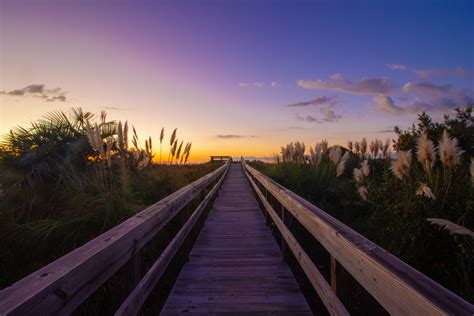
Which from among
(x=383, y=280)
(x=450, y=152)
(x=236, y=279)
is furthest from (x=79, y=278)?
(x=450, y=152)

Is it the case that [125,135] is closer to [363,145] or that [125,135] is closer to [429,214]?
[429,214]

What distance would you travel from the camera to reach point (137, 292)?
82.2 inches

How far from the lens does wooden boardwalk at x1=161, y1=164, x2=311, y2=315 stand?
118 inches

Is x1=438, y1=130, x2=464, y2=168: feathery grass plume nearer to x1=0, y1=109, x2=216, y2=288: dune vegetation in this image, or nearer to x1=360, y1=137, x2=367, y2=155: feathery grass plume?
x1=0, y1=109, x2=216, y2=288: dune vegetation

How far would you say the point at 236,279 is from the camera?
3701 millimetres

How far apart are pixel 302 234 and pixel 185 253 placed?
8.03ft

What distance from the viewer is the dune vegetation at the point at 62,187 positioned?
354 centimetres

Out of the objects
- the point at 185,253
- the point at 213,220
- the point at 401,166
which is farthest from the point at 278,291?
the point at 213,220

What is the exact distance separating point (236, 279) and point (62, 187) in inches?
125

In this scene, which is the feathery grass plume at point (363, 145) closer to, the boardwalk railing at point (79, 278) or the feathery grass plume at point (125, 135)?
the feathery grass plume at point (125, 135)

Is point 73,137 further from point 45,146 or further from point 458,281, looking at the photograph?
point 458,281

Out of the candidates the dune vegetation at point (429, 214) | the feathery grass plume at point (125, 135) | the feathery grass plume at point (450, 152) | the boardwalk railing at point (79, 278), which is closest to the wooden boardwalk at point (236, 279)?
the boardwalk railing at point (79, 278)

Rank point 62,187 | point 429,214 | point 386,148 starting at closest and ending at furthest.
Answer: point 429,214, point 62,187, point 386,148

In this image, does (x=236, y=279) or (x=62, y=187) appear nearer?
(x=236, y=279)
